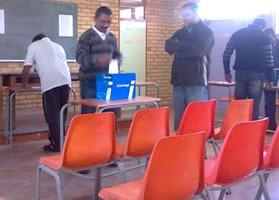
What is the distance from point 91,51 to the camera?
4039mm

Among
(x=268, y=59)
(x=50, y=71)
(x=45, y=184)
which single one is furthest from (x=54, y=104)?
(x=268, y=59)

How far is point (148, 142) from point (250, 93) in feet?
9.15

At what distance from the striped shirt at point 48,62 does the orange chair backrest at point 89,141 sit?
6.93 ft

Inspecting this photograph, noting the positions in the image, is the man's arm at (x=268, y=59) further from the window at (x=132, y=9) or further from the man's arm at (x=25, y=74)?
the window at (x=132, y=9)

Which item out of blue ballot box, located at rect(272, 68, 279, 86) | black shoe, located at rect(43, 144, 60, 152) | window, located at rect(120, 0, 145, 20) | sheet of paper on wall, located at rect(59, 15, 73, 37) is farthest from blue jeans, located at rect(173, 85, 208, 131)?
window, located at rect(120, 0, 145, 20)

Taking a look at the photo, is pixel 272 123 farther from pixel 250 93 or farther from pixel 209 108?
pixel 209 108

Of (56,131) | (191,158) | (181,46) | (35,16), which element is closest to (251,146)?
(191,158)

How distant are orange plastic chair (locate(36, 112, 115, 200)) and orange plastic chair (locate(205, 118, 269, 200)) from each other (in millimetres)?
722

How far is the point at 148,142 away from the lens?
3.06 m

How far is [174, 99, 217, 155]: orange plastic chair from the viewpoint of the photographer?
334 centimetres

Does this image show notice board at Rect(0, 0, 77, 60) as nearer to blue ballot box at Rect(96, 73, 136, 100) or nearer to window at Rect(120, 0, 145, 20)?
window at Rect(120, 0, 145, 20)

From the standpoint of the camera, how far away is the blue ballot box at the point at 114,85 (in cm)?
376

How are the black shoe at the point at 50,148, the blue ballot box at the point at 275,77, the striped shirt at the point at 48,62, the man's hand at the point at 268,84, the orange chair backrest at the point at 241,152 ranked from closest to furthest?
the orange chair backrest at the point at 241,152
the striped shirt at the point at 48,62
the black shoe at the point at 50,148
the man's hand at the point at 268,84
the blue ballot box at the point at 275,77

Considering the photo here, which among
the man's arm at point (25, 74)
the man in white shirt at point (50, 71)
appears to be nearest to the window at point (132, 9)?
the man's arm at point (25, 74)
